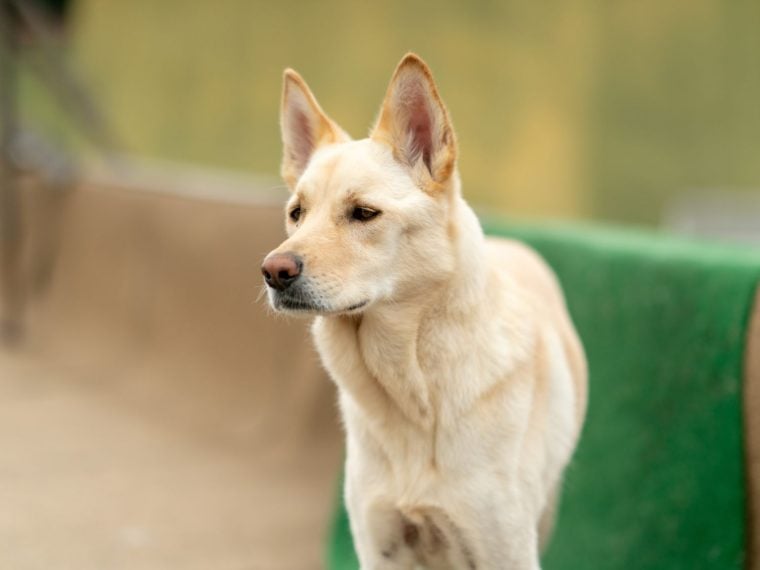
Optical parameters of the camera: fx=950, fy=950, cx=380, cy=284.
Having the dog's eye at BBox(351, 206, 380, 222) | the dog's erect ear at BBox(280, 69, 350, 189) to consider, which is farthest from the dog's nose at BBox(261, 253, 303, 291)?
the dog's erect ear at BBox(280, 69, 350, 189)

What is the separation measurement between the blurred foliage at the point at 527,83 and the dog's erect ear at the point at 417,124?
600 cm

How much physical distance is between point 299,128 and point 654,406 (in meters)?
1.51

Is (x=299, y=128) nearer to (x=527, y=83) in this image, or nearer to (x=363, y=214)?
(x=363, y=214)

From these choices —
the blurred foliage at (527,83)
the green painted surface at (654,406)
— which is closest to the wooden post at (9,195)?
the blurred foliage at (527,83)

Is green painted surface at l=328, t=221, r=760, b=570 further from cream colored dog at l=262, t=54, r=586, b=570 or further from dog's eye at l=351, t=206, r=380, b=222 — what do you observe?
dog's eye at l=351, t=206, r=380, b=222

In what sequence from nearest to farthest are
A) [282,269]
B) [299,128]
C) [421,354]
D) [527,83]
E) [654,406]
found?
[282,269]
[421,354]
[299,128]
[654,406]
[527,83]

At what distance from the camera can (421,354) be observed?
2236 mm

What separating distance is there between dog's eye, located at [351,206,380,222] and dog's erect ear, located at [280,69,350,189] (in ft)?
1.18

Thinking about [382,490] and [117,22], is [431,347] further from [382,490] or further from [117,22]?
[117,22]

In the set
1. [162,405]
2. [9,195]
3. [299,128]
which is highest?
[299,128]

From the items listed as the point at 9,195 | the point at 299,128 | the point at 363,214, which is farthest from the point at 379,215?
the point at 9,195

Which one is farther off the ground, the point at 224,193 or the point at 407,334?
the point at 407,334

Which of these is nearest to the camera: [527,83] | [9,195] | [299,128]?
[299,128]

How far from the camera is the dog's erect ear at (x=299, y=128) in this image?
241 centimetres
